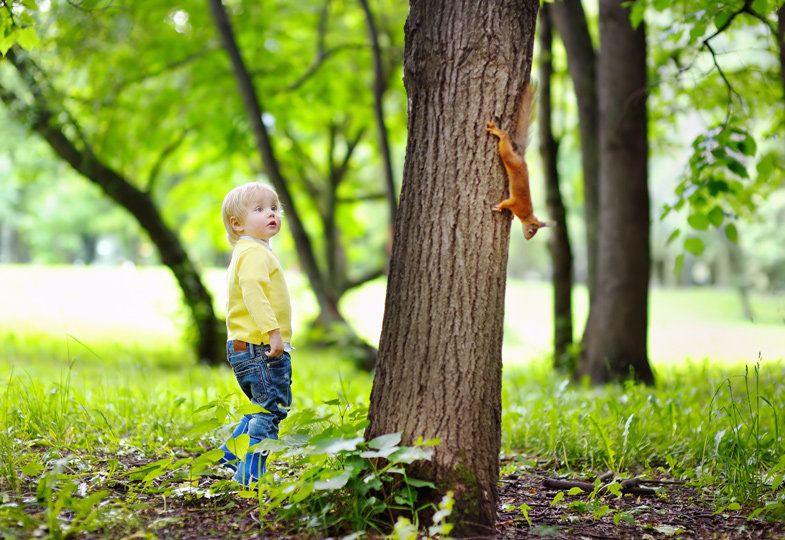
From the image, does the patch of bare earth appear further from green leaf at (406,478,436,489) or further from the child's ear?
the child's ear

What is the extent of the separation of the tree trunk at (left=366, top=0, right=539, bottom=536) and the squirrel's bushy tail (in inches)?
1.9

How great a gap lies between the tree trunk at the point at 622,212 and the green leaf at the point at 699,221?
213 cm

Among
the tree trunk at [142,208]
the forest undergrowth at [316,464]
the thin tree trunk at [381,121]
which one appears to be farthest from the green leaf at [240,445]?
the tree trunk at [142,208]

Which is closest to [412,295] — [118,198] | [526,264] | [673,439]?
[673,439]

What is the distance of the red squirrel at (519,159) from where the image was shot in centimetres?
284

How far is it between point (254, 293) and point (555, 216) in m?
6.14

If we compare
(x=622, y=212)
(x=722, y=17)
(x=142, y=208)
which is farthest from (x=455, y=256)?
(x=142, y=208)

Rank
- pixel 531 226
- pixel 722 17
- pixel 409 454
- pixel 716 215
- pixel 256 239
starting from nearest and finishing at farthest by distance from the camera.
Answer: pixel 409 454 < pixel 531 226 < pixel 256 239 < pixel 722 17 < pixel 716 215

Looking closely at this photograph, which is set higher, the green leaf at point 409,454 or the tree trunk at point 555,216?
the tree trunk at point 555,216

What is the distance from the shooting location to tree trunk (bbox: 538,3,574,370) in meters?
8.69

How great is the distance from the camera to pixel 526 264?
168ft

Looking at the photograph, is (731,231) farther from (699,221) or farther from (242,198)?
(242,198)

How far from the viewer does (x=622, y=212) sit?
6.75 m

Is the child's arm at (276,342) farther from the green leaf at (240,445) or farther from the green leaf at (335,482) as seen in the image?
the green leaf at (335,482)
